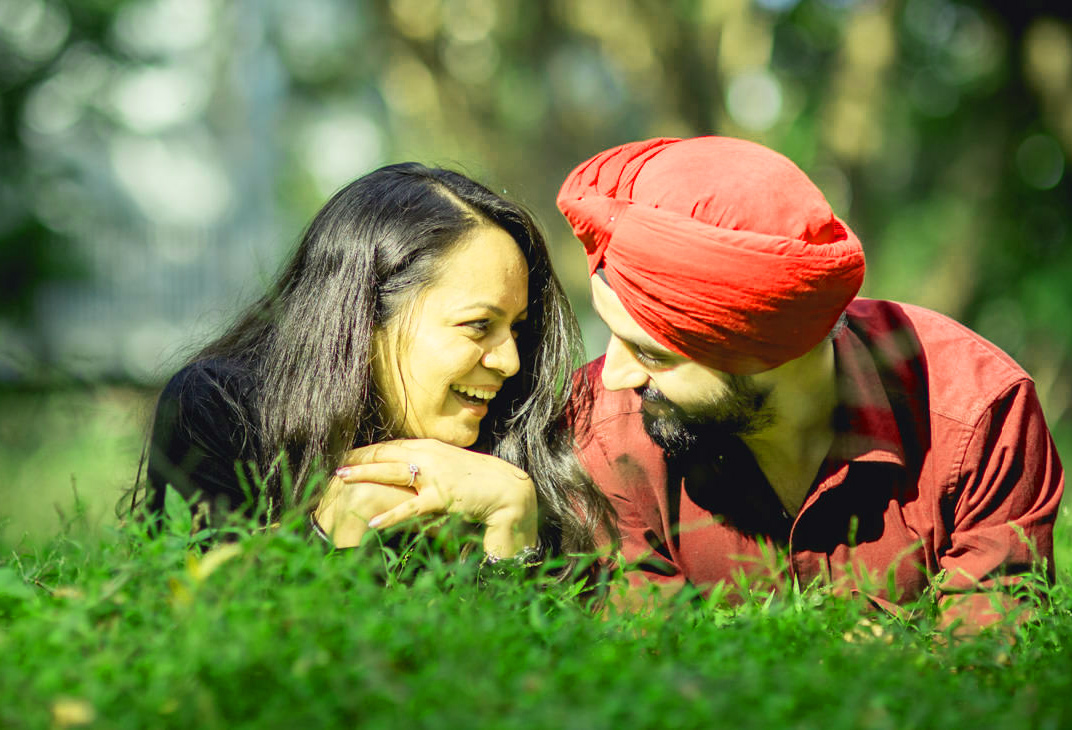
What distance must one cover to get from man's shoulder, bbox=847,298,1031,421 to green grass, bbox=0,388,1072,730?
707 mm

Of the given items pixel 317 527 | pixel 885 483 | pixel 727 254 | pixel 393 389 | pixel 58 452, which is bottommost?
pixel 58 452

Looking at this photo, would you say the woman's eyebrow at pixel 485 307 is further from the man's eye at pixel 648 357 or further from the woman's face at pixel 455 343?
the man's eye at pixel 648 357

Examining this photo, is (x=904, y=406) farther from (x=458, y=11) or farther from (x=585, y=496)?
(x=458, y=11)

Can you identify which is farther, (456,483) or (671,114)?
(671,114)

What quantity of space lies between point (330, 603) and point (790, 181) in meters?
1.76

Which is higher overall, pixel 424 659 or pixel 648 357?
pixel 648 357

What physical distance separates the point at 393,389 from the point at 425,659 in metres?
1.40

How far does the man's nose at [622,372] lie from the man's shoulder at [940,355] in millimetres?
777

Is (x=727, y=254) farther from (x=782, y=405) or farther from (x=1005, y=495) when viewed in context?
(x=1005, y=495)

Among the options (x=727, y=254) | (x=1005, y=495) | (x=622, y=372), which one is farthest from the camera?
(x=622, y=372)

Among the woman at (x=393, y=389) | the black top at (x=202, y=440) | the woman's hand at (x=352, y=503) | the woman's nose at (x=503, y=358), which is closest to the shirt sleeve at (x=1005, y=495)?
the woman at (x=393, y=389)

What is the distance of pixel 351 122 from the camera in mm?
24812

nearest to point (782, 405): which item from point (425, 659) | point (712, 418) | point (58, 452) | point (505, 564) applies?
point (712, 418)

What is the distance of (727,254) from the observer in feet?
8.91
